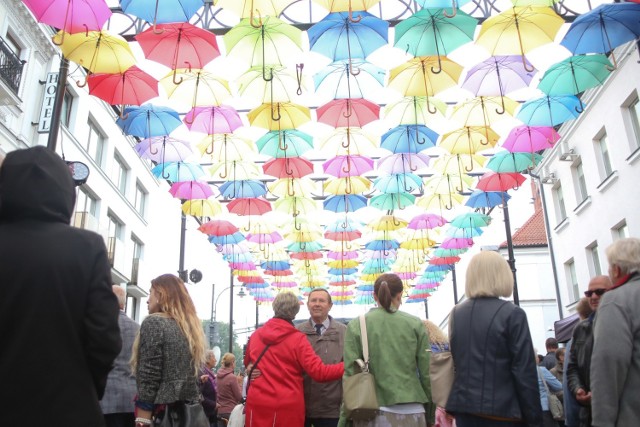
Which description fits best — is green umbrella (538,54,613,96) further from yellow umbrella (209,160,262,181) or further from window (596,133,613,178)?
window (596,133,613,178)

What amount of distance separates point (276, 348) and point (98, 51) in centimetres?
649

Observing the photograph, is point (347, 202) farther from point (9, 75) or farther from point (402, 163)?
point (9, 75)

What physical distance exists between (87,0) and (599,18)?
810 centimetres

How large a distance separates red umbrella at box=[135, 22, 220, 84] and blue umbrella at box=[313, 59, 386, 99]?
8.07 feet

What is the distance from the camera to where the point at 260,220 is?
19406mm

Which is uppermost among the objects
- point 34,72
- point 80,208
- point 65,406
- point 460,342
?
point 34,72

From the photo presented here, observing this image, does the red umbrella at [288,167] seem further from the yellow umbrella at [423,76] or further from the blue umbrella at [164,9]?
the blue umbrella at [164,9]

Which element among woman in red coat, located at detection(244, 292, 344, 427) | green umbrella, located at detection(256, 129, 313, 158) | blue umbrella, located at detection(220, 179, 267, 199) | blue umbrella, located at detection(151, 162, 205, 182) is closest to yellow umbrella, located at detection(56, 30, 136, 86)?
green umbrella, located at detection(256, 129, 313, 158)

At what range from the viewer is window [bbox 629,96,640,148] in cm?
1471

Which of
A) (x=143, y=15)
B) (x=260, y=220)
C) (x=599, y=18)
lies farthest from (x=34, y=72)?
(x=599, y=18)

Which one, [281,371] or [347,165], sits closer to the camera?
[281,371]

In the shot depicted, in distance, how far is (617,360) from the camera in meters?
3.66

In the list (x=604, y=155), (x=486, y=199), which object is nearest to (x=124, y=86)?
(x=486, y=199)

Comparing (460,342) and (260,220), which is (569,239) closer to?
(260,220)
